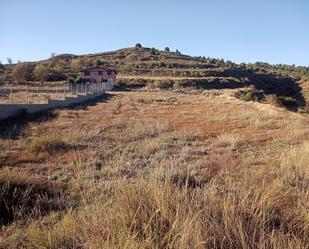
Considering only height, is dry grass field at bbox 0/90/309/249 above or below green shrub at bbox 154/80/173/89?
above

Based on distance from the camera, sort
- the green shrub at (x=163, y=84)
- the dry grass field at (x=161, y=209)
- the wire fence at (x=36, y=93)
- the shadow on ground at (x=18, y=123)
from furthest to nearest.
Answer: the green shrub at (x=163, y=84) < the wire fence at (x=36, y=93) < the shadow on ground at (x=18, y=123) < the dry grass field at (x=161, y=209)

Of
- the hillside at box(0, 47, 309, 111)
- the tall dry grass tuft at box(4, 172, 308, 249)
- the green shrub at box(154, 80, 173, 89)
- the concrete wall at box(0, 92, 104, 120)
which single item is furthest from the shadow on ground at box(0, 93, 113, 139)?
the green shrub at box(154, 80, 173, 89)

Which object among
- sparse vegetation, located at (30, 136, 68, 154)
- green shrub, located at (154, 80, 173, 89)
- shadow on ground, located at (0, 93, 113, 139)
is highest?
sparse vegetation, located at (30, 136, 68, 154)

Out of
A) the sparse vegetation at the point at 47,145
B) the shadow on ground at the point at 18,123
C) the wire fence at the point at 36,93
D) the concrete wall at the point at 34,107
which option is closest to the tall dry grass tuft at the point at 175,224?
the sparse vegetation at the point at 47,145

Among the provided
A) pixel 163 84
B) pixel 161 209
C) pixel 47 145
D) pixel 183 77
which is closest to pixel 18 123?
pixel 47 145

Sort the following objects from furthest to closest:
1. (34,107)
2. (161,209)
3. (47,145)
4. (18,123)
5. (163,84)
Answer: (163,84) < (34,107) < (18,123) < (47,145) < (161,209)

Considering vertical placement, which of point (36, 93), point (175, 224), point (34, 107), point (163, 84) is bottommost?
point (163, 84)

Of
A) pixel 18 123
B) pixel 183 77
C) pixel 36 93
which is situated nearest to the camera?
pixel 18 123

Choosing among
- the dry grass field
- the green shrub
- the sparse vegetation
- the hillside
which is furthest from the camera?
the green shrub

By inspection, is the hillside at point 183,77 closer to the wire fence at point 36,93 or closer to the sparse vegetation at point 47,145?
the wire fence at point 36,93

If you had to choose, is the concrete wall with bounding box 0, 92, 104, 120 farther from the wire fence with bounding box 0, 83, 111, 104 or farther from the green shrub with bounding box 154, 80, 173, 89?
the green shrub with bounding box 154, 80, 173, 89

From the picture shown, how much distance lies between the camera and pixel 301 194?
208 inches

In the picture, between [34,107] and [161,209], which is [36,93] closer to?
[34,107]

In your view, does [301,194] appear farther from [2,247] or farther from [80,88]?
[80,88]
